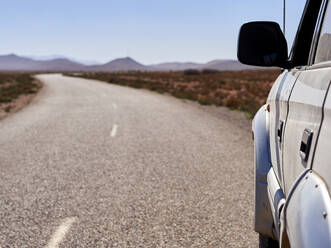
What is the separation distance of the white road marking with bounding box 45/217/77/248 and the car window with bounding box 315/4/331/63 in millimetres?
2746

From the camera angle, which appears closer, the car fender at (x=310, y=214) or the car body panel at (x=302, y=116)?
the car fender at (x=310, y=214)

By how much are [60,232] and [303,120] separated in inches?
112

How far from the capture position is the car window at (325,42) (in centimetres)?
185

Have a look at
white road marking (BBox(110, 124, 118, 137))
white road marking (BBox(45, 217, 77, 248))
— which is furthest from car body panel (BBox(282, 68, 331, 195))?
white road marking (BBox(110, 124, 118, 137))

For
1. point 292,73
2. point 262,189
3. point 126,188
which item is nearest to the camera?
point 292,73

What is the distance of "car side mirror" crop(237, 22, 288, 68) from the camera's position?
8.04 feet

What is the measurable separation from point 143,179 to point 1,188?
1.93 metres

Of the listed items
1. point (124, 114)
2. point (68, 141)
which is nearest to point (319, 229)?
point (68, 141)

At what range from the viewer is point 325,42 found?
193 cm

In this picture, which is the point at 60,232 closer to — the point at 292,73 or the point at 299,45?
the point at 292,73

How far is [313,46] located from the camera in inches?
87.7

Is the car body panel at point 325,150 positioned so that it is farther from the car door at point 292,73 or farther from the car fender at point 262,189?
the car fender at point 262,189

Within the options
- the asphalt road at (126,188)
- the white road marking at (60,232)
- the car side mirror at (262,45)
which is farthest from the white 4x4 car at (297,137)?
the white road marking at (60,232)

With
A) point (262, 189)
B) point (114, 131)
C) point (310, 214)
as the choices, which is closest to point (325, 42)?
point (310, 214)
